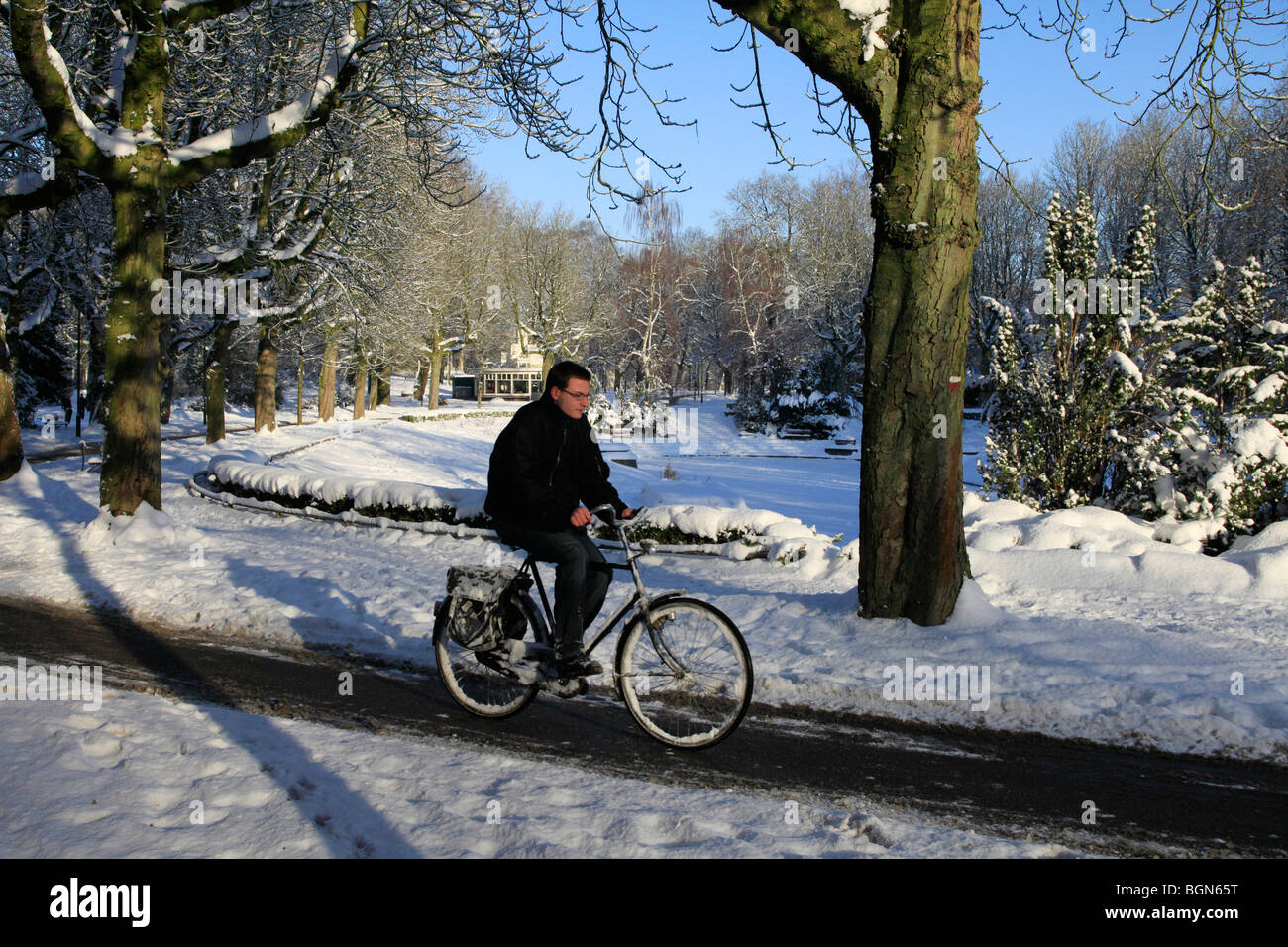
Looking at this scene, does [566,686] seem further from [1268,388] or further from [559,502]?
[1268,388]

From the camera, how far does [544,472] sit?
537 cm

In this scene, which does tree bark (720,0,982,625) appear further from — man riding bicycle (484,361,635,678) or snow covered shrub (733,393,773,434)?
snow covered shrub (733,393,773,434)

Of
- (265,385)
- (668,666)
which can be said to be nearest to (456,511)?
(668,666)

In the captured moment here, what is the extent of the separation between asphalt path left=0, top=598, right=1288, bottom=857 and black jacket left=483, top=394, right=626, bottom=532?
A: 4.19 feet

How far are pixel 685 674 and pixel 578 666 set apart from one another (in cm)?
67

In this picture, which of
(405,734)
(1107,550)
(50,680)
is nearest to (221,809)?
(405,734)

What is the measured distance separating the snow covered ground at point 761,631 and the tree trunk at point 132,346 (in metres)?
0.63

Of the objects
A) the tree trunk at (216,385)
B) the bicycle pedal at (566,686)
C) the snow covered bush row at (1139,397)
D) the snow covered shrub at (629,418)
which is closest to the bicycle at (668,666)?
the bicycle pedal at (566,686)

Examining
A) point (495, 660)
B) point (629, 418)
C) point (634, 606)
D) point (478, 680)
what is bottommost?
point (478, 680)

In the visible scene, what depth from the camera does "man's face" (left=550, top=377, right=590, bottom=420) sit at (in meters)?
5.41

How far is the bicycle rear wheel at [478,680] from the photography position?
5.45 m

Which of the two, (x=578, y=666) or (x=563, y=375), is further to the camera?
(x=563, y=375)

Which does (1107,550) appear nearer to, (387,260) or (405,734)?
(405,734)

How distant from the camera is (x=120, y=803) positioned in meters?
3.74
